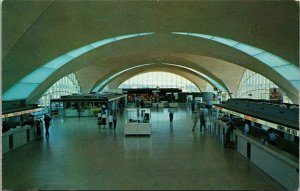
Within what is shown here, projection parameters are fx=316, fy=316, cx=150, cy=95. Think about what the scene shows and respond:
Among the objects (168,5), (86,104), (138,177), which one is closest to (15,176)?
(138,177)

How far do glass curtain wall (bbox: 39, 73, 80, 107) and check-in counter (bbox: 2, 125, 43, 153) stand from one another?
19.8m

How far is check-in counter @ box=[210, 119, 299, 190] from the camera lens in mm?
8641

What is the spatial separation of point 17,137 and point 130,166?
283 inches

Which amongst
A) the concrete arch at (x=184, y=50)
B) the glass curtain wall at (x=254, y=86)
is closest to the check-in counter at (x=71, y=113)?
the concrete arch at (x=184, y=50)

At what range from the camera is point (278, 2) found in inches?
494

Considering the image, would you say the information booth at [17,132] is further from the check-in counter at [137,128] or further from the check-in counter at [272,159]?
the check-in counter at [272,159]

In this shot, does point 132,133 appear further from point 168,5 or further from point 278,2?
point 278,2

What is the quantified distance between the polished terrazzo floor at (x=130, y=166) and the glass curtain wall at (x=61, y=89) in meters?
21.7

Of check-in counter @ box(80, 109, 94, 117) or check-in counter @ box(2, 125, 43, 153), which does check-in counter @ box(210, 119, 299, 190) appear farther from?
check-in counter @ box(80, 109, 94, 117)

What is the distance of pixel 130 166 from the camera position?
1137 centimetres

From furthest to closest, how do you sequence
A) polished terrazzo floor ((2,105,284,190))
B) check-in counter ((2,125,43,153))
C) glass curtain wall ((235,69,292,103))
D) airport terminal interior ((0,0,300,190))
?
glass curtain wall ((235,69,292,103)), check-in counter ((2,125,43,153)), airport terminal interior ((0,0,300,190)), polished terrazzo floor ((2,105,284,190))

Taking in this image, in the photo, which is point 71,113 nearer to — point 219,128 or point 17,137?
point 17,137

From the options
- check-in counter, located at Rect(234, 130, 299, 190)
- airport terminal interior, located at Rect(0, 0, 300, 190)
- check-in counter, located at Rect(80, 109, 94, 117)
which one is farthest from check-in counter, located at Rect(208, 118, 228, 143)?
check-in counter, located at Rect(80, 109, 94, 117)

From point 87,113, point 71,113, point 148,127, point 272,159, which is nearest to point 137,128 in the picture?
point 148,127
